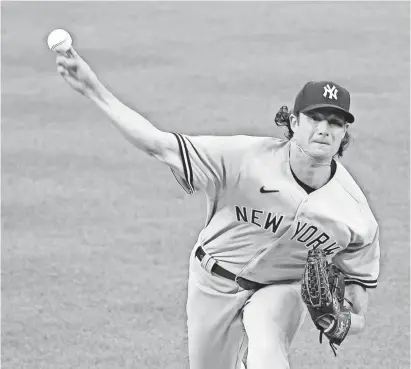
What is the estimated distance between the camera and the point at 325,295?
17.2ft

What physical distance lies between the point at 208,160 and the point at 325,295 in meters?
0.75

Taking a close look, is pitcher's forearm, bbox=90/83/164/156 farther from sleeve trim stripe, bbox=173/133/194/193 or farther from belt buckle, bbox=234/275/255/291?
belt buckle, bbox=234/275/255/291

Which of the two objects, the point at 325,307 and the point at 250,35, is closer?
the point at 325,307

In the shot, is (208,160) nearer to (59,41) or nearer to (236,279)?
(236,279)

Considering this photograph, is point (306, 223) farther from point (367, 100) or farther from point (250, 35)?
Answer: point (250, 35)

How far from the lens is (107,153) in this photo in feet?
41.5

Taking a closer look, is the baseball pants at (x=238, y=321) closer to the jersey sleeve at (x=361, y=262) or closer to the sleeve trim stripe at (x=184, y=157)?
the jersey sleeve at (x=361, y=262)

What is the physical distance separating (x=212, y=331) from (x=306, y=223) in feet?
2.53

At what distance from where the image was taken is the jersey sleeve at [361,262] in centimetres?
545

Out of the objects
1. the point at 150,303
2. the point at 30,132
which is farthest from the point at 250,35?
the point at 150,303

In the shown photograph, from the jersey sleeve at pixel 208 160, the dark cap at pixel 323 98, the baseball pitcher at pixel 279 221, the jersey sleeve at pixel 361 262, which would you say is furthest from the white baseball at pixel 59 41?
the jersey sleeve at pixel 361 262

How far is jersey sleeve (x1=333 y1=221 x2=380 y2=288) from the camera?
5.45 meters

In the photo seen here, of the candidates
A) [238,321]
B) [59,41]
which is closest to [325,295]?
[238,321]

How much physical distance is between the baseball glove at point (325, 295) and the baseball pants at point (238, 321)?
0.52 ft
